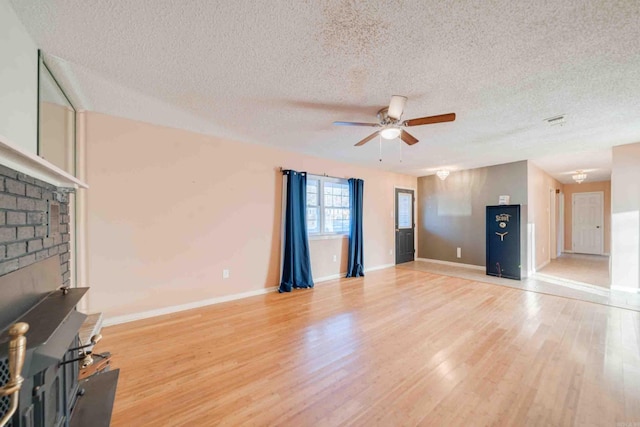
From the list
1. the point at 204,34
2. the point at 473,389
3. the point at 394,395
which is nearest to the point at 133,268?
the point at 204,34

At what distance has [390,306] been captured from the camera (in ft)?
11.4

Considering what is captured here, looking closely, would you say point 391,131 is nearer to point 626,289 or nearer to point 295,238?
point 295,238

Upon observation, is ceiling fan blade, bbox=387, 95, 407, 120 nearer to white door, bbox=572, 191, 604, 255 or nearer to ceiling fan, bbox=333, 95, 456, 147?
ceiling fan, bbox=333, 95, 456, 147

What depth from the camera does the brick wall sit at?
1.19 m

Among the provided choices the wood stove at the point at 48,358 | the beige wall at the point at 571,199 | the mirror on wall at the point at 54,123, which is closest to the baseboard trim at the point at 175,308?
the wood stove at the point at 48,358

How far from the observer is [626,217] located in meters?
3.88

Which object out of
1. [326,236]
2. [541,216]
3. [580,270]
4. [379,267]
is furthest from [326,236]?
[580,270]

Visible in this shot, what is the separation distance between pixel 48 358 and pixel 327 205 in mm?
4302

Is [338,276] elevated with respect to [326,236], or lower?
lower

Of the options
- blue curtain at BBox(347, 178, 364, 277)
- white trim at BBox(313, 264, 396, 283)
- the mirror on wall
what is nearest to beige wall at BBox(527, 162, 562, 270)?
white trim at BBox(313, 264, 396, 283)

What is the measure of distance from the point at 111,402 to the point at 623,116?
206 inches

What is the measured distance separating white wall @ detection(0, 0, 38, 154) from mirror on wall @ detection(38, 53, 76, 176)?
117mm

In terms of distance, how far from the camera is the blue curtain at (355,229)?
202 inches

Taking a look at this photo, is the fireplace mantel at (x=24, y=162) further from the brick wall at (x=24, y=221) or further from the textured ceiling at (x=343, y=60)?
the textured ceiling at (x=343, y=60)
